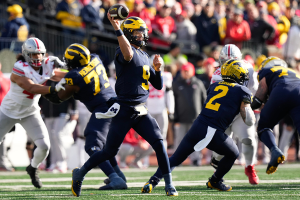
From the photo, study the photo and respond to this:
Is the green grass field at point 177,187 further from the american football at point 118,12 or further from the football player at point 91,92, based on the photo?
the american football at point 118,12

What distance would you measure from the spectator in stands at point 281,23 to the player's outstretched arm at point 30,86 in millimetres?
9037

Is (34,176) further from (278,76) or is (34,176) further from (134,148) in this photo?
(134,148)

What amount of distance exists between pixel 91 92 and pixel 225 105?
1.75m

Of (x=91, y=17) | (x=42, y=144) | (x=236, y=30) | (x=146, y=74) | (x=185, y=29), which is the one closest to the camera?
(x=146, y=74)

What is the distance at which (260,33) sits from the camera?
1296 cm

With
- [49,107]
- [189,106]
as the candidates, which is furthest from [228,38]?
[49,107]

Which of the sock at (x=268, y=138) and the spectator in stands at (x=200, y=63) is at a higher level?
the sock at (x=268, y=138)

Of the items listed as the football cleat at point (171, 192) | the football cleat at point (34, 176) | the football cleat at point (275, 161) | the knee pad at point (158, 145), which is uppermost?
the knee pad at point (158, 145)

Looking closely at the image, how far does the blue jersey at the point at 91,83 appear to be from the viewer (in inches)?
247

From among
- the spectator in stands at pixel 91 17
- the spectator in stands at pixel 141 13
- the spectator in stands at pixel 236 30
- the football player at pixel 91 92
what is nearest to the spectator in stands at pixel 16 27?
the spectator in stands at pixel 91 17

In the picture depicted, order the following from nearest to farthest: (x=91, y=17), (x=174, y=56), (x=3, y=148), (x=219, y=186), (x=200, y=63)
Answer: (x=219, y=186)
(x=3, y=148)
(x=200, y=63)
(x=174, y=56)
(x=91, y=17)

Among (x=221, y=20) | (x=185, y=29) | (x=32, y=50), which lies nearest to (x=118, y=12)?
(x=32, y=50)

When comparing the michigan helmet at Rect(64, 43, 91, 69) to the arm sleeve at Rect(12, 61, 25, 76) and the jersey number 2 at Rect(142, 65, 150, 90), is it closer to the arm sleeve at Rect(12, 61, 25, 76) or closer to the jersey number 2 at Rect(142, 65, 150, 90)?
the arm sleeve at Rect(12, 61, 25, 76)

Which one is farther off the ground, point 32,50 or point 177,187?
point 32,50
